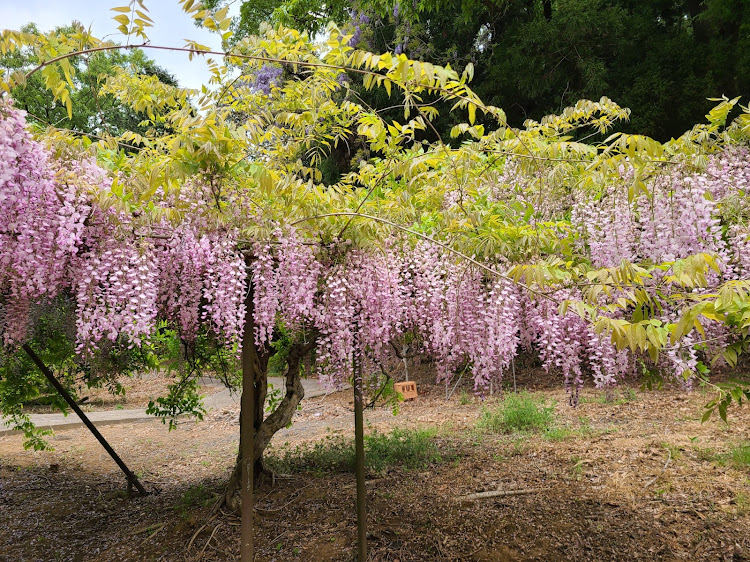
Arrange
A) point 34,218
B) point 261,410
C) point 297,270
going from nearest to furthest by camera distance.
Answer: point 34,218, point 297,270, point 261,410

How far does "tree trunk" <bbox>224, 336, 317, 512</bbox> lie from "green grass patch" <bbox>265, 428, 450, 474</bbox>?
2.49 ft

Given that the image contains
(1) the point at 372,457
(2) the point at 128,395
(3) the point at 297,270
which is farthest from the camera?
(2) the point at 128,395

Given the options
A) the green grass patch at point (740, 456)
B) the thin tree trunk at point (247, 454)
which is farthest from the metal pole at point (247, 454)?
the green grass patch at point (740, 456)

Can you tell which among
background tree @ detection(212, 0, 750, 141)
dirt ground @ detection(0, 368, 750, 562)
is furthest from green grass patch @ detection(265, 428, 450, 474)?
background tree @ detection(212, 0, 750, 141)

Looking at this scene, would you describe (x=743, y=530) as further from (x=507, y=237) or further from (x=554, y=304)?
(x=507, y=237)

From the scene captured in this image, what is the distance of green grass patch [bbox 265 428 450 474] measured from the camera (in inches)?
228

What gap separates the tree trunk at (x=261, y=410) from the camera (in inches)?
182

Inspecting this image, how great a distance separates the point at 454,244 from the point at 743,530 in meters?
2.78

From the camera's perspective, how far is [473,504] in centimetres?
453

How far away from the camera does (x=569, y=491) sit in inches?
179

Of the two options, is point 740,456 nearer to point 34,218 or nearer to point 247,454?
point 247,454

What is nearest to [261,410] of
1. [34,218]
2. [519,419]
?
[34,218]

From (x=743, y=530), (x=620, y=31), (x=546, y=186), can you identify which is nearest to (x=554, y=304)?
(x=546, y=186)

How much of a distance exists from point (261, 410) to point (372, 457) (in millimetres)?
1663
